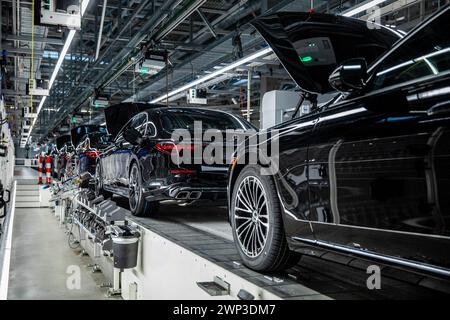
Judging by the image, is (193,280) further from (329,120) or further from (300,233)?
(329,120)

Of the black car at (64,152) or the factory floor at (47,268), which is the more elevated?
the black car at (64,152)

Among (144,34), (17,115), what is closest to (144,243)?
(144,34)

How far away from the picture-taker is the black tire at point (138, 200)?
5070 millimetres

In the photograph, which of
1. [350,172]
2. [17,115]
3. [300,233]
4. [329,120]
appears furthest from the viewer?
[17,115]

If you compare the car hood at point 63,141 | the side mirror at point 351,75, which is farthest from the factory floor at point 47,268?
the car hood at point 63,141

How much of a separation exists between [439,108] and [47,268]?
6712 millimetres

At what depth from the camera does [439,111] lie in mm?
1552

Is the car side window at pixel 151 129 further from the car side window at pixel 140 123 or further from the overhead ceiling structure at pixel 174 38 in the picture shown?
the overhead ceiling structure at pixel 174 38

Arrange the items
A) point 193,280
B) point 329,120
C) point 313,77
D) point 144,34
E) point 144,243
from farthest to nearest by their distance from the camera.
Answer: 1. point 144,34
2. point 144,243
3. point 193,280
4. point 313,77
5. point 329,120

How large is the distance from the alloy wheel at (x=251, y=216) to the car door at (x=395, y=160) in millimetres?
563

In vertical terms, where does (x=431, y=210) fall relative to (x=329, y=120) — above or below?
below

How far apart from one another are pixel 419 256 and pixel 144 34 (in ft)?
32.1

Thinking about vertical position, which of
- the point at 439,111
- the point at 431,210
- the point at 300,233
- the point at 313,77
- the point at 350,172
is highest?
the point at 313,77

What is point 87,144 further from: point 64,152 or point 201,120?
point 64,152
